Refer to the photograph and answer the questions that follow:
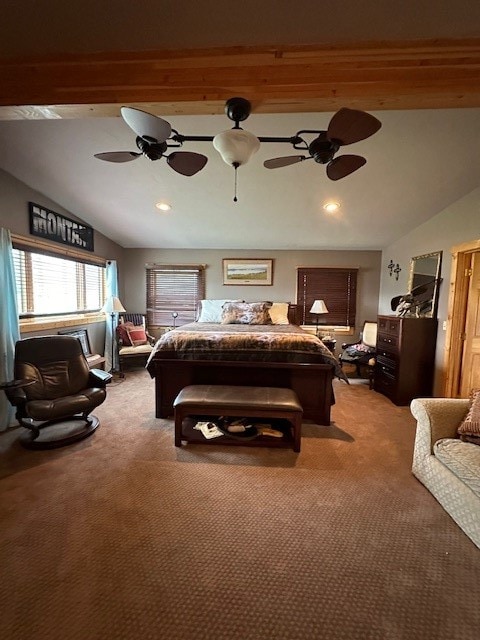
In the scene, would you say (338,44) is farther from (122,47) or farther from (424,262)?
(424,262)

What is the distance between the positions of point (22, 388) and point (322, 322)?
4638 millimetres

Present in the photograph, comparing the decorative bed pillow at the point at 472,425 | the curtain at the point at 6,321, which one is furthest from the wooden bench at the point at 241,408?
the curtain at the point at 6,321

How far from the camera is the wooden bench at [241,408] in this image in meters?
2.32

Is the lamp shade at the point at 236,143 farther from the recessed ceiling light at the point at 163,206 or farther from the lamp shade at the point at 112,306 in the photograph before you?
the lamp shade at the point at 112,306

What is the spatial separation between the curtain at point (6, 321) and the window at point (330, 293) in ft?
14.0

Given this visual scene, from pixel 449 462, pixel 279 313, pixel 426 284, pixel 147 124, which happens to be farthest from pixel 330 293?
pixel 147 124

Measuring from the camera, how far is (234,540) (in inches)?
59.2

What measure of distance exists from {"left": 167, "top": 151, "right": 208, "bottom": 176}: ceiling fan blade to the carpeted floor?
2.33m

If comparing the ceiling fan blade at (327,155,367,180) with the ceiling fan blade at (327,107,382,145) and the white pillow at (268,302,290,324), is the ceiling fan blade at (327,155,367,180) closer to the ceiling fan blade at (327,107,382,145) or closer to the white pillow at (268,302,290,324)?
the ceiling fan blade at (327,107,382,145)

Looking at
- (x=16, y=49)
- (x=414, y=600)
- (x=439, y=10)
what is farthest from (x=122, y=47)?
(x=414, y=600)

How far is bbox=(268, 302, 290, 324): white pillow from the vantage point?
4.78 meters

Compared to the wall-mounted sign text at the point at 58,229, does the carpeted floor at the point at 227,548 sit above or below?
below

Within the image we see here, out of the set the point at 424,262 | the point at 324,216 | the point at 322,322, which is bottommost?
the point at 322,322

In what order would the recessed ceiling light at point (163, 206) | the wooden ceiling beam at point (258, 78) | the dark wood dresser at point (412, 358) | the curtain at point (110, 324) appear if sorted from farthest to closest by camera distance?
the curtain at point (110, 324), the recessed ceiling light at point (163, 206), the dark wood dresser at point (412, 358), the wooden ceiling beam at point (258, 78)
